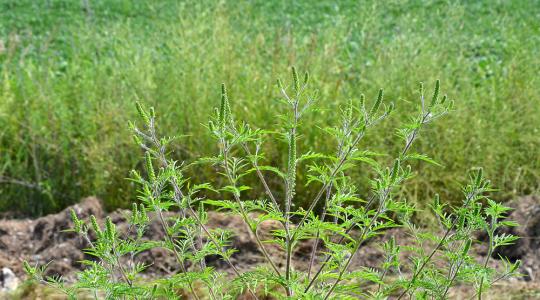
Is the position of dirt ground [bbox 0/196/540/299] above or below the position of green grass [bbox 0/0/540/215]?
below

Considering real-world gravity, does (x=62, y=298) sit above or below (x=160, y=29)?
below

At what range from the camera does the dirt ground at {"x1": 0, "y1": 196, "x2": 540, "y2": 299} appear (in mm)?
4336

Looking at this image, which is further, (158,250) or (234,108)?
(234,108)

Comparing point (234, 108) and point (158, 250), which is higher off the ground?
point (234, 108)

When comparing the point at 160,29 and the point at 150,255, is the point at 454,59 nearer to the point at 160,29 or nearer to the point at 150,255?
the point at 160,29

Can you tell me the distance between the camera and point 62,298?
3525mm

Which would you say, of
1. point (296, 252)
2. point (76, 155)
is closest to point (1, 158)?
point (76, 155)

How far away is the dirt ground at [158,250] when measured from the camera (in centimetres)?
434

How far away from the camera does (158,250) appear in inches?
173

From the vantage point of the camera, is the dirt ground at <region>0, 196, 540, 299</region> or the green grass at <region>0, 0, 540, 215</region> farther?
the green grass at <region>0, 0, 540, 215</region>

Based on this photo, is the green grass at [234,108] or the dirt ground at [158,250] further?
the green grass at [234,108]

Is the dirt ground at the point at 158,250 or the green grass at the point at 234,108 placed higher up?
the green grass at the point at 234,108

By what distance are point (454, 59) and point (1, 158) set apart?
2992 millimetres

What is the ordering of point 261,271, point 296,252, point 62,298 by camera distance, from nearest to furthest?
point 261,271 < point 62,298 < point 296,252
